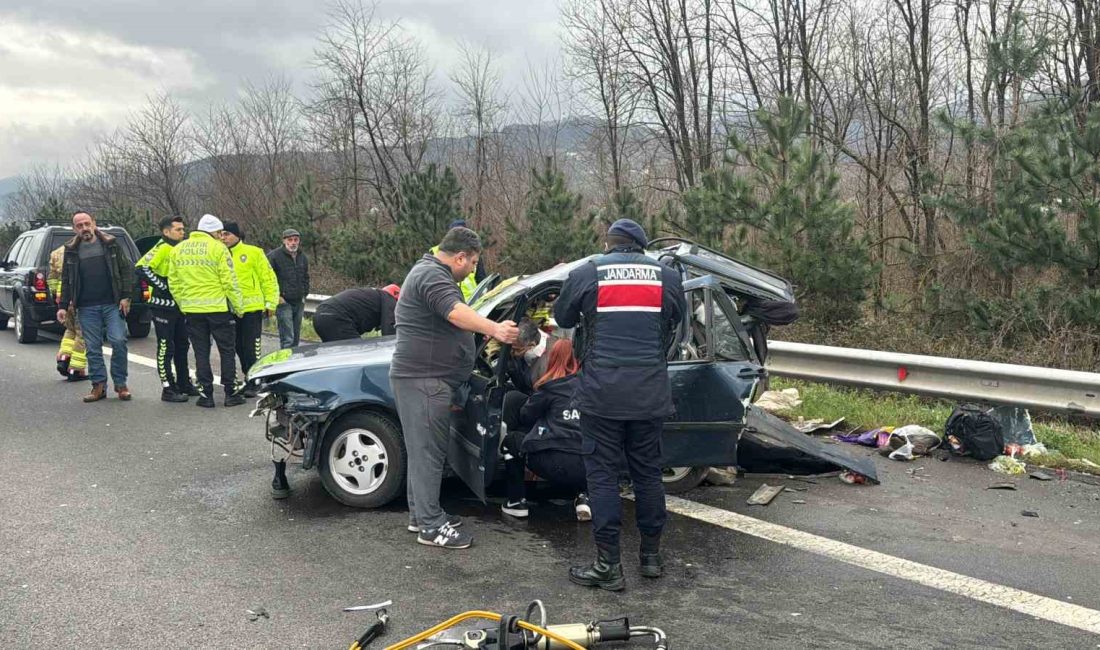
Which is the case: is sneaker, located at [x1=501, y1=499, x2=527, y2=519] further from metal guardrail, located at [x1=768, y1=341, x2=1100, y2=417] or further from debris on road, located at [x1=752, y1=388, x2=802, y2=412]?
metal guardrail, located at [x1=768, y1=341, x2=1100, y2=417]

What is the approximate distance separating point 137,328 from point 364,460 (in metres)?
9.92

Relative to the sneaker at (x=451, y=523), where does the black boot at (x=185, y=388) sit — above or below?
above

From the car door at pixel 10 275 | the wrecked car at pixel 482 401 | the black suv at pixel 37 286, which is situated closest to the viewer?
the wrecked car at pixel 482 401

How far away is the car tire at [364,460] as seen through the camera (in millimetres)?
5285

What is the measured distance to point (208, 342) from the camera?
860 centimetres

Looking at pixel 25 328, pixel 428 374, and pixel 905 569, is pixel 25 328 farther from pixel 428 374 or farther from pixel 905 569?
pixel 905 569

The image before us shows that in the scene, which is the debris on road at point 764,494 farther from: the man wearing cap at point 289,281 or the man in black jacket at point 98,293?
the man wearing cap at point 289,281

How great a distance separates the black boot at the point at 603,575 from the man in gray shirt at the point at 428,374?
761 millimetres

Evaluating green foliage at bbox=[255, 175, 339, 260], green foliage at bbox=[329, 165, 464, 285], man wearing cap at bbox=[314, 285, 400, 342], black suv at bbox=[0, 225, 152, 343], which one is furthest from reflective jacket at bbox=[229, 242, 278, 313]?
green foliage at bbox=[255, 175, 339, 260]

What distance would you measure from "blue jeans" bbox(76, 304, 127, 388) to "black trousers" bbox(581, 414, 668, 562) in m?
6.29

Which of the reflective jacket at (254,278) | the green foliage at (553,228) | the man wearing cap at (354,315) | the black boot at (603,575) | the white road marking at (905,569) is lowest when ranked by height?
the white road marking at (905,569)

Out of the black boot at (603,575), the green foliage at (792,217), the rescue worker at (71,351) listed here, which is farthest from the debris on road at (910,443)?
the rescue worker at (71,351)

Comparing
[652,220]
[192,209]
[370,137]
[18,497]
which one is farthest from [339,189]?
[18,497]

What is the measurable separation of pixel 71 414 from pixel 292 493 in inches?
149
